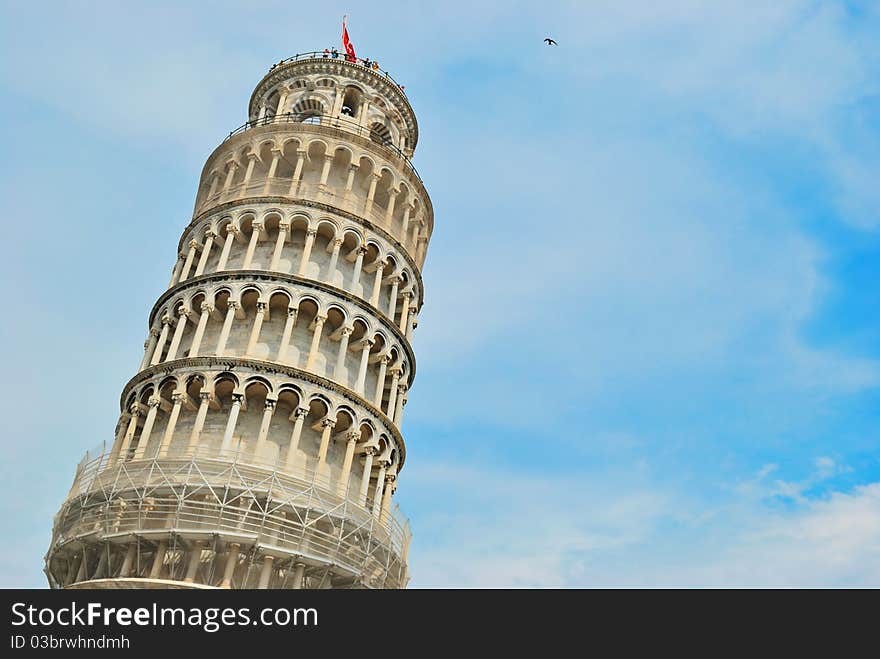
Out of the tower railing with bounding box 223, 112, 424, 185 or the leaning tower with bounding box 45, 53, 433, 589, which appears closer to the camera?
the leaning tower with bounding box 45, 53, 433, 589

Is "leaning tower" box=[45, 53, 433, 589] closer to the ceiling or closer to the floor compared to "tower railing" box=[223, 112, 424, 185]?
closer to the floor

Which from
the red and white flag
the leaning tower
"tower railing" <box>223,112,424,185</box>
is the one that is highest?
the red and white flag

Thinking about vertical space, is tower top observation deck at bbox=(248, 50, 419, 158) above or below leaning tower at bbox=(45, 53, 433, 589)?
above

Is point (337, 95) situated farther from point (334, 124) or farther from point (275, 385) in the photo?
point (275, 385)

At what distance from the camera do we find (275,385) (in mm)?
30125

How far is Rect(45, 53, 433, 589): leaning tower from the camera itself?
2698 centimetres

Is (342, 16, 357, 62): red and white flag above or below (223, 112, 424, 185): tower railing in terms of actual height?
above

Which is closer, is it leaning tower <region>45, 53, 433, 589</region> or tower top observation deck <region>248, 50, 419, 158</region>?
leaning tower <region>45, 53, 433, 589</region>

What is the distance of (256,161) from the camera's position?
37406 millimetres

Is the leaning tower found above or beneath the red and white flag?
beneath

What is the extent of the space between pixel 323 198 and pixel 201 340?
25.0 ft

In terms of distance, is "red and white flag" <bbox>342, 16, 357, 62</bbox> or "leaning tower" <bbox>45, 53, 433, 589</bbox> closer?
"leaning tower" <bbox>45, 53, 433, 589</bbox>

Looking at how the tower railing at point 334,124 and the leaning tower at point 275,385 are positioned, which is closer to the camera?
the leaning tower at point 275,385

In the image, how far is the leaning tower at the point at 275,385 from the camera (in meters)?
27.0
